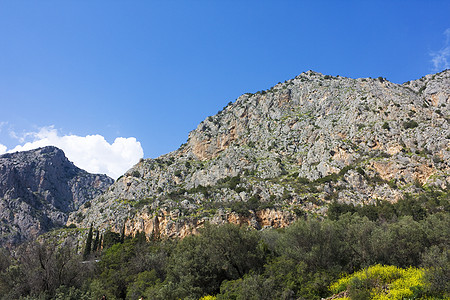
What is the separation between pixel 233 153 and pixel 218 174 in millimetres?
12048

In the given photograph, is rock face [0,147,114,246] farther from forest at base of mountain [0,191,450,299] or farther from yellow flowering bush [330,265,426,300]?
yellow flowering bush [330,265,426,300]

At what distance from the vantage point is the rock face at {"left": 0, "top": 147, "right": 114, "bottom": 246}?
4865 inches

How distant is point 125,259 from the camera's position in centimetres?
4769

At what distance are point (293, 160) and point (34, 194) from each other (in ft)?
507

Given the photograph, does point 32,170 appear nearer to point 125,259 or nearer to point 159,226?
point 159,226

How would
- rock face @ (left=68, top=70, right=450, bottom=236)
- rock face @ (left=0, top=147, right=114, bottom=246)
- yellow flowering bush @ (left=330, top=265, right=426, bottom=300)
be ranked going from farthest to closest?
rock face @ (left=0, top=147, right=114, bottom=246) < rock face @ (left=68, top=70, right=450, bottom=236) < yellow flowering bush @ (left=330, top=265, right=426, bottom=300)

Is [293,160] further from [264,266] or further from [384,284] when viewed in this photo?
[384,284]

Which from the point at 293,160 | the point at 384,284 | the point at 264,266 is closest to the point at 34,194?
the point at 293,160

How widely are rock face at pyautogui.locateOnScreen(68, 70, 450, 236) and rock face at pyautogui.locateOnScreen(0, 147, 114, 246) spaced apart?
27.6 m

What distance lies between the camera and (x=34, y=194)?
158 metres

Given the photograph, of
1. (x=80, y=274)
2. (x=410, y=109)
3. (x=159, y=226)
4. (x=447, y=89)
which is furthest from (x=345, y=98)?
(x=80, y=274)

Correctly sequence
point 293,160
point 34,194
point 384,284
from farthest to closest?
point 34,194, point 293,160, point 384,284

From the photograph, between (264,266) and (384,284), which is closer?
(384,284)

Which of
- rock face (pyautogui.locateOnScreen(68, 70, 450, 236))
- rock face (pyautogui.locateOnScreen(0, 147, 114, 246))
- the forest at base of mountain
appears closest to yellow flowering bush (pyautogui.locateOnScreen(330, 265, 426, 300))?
the forest at base of mountain
